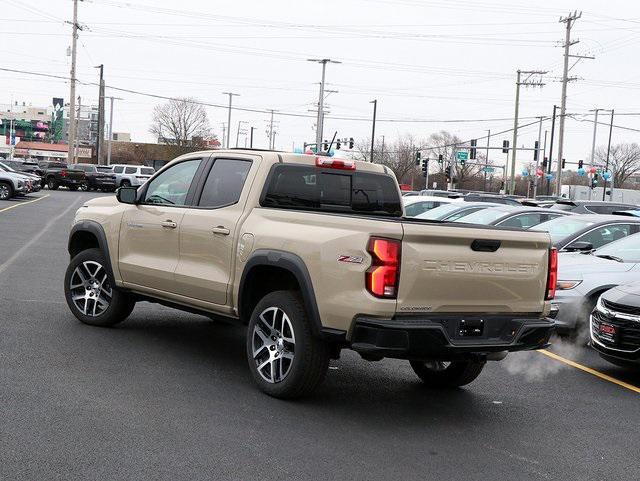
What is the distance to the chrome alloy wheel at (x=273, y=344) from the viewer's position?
5.91m

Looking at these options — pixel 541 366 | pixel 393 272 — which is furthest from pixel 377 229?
A: pixel 541 366

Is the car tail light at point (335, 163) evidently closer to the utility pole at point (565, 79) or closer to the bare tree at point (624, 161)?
the utility pole at point (565, 79)

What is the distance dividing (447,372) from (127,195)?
354cm

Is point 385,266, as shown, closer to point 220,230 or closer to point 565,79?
point 220,230

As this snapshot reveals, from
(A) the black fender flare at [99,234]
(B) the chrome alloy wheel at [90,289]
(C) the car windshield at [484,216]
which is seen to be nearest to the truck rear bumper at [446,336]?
(A) the black fender flare at [99,234]

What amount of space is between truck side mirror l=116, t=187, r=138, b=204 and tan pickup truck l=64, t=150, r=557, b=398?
0.01 meters

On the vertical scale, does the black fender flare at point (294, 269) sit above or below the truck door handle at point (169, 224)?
below

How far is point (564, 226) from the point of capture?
37.9ft

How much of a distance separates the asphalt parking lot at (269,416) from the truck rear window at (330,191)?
1489 mm

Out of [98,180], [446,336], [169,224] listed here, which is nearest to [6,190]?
[98,180]

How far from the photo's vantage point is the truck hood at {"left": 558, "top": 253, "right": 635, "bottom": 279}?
29.7ft

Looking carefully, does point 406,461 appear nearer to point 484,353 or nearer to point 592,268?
point 484,353

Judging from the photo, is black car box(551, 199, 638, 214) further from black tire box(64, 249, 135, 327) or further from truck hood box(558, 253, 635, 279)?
black tire box(64, 249, 135, 327)

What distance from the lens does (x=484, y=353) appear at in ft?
18.3
